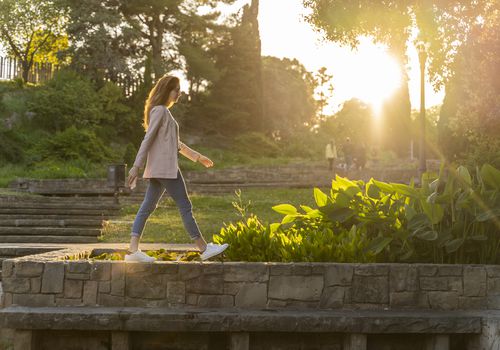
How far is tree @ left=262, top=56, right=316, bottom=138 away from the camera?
1976 inches

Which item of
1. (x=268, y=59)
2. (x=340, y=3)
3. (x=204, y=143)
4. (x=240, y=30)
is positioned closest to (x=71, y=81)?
(x=204, y=143)

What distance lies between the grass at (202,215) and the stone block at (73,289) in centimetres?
435

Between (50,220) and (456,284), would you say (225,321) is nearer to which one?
(456,284)

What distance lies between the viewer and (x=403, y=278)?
21.4ft

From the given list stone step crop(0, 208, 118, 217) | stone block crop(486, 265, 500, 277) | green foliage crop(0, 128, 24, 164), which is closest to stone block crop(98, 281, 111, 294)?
stone block crop(486, 265, 500, 277)

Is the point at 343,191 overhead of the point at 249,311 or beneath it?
overhead

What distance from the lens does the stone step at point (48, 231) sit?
14555mm

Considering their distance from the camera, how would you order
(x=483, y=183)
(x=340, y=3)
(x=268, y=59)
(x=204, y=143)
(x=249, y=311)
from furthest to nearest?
(x=268, y=59), (x=204, y=143), (x=340, y=3), (x=483, y=183), (x=249, y=311)

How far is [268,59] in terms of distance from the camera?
5691 centimetres

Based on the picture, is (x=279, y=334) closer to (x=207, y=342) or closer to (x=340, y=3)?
(x=207, y=342)

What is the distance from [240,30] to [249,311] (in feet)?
116

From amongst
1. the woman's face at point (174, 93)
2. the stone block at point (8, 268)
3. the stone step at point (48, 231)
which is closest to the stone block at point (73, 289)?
the stone block at point (8, 268)

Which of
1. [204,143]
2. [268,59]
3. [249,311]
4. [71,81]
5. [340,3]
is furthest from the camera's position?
[268,59]

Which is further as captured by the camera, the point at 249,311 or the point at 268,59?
the point at 268,59
